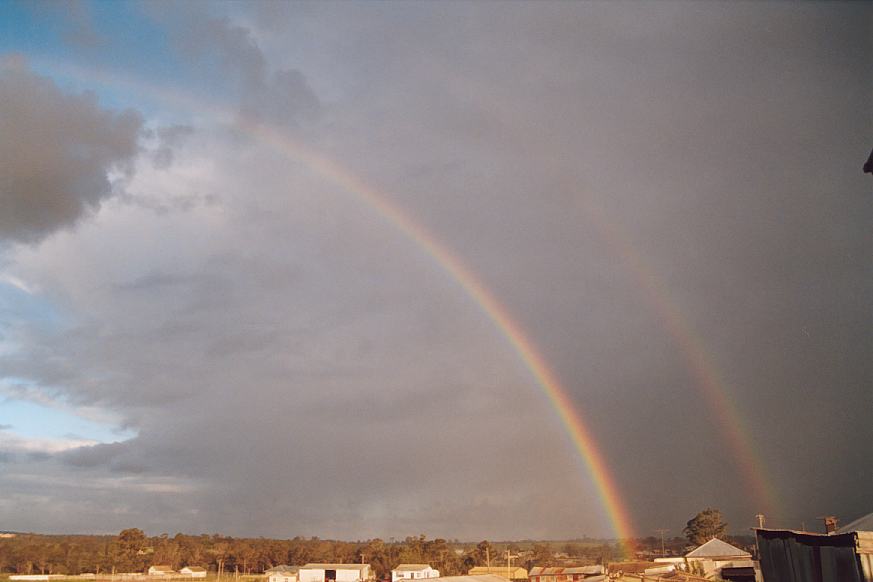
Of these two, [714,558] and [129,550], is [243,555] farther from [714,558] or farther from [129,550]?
[714,558]

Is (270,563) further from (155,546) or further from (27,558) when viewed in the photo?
(27,558)

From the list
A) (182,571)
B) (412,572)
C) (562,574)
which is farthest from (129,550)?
(562,574)

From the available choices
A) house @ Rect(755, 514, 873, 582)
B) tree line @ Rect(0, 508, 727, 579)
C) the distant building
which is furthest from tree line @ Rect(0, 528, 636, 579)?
house @ Rect(755, 514, 873, 582)

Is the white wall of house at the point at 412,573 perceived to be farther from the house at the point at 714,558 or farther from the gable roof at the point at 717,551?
the gable roof at the point at 717,551

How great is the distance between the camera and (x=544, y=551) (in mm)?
145125

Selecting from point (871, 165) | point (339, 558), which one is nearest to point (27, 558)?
point (339, 558)

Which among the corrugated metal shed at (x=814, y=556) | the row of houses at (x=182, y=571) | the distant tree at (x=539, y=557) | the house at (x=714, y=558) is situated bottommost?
the distant tree at (x=539, y=557)

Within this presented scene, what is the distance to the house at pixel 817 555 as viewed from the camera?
1833 cm

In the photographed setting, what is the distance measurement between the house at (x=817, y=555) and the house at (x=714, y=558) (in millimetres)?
43769

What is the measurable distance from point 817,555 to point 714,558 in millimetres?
55286

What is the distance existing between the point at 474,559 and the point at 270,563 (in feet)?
130

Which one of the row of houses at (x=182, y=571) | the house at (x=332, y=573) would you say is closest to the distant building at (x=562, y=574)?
the house at (x=332, y=573)

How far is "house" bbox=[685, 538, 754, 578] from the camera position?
67400mm

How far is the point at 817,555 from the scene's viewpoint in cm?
2089
